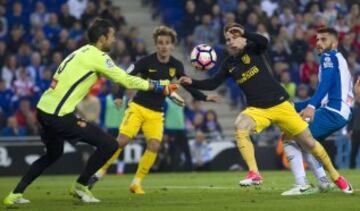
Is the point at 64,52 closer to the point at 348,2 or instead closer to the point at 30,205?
the point at 348,2

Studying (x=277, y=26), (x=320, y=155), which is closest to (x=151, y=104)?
(x=320, y=155)

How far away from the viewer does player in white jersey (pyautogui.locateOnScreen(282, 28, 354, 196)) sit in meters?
14.8

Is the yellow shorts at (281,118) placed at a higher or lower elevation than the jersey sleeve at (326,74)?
lower

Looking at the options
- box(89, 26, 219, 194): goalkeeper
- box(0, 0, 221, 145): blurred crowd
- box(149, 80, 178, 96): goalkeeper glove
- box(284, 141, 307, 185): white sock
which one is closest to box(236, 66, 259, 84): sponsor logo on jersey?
box(284, 141, 307, 185): white sock

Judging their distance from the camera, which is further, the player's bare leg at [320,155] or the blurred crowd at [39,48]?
the blurred crowd at [39,48]

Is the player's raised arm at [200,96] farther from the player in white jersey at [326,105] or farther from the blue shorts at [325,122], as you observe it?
the blue shorts at [325,122]

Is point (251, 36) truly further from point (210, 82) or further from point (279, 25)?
point (279, 25)

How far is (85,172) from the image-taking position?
13664 mm

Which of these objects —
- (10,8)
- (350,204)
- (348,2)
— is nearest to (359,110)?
(348,2)

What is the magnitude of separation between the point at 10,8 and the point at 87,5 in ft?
7.46

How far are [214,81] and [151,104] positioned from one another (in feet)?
6.36

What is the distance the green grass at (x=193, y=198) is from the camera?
41.7ft

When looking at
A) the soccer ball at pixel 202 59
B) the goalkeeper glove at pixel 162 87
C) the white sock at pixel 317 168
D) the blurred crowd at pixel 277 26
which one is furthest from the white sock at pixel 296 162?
the blurred crowd at pixel 277 26

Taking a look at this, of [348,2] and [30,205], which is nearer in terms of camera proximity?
[30,205]
